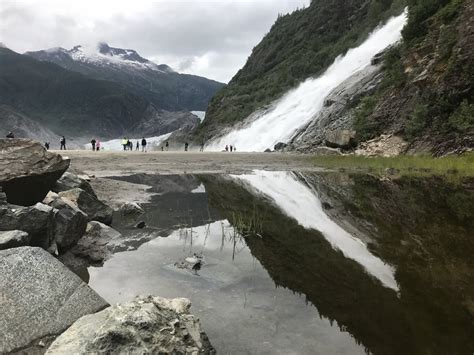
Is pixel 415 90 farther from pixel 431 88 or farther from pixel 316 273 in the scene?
pixel 316 273

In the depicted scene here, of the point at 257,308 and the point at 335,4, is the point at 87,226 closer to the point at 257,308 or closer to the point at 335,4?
the point at 257,308

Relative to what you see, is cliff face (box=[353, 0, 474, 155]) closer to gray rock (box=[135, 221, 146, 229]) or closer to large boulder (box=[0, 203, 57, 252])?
gray rock (box=[135, 221, 146, 229])

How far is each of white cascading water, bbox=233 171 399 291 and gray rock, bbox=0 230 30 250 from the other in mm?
5742

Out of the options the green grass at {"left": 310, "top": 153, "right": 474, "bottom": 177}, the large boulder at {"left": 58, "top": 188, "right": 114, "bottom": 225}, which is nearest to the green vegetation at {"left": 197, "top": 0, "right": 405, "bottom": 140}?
the green grass at {"left": 310, "top": 153, "right": 474, "bottom": 177}

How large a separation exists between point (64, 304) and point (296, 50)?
103301mm

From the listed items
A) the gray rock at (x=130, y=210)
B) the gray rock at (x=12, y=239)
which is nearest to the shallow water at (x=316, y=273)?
the gray rock at (x=130, y=210)

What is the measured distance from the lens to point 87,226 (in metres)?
10.5

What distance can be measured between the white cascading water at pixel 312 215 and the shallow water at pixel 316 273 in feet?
0.13

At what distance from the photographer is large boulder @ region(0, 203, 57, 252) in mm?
7969

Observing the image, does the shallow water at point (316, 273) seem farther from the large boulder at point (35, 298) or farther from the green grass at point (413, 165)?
the green grass at point (413, 165)

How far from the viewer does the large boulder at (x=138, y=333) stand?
13.9 feet

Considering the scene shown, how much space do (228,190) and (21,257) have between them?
13.4 metres

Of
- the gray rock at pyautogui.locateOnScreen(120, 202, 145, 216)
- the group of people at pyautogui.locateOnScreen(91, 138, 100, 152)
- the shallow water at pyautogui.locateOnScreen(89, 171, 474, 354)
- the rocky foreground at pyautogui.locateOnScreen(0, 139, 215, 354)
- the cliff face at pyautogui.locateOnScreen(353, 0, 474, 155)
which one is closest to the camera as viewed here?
the rocky foreground at pyautogui.locateOnScreen(0, 139, 215, 354)

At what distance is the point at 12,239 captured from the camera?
692 centimetres
